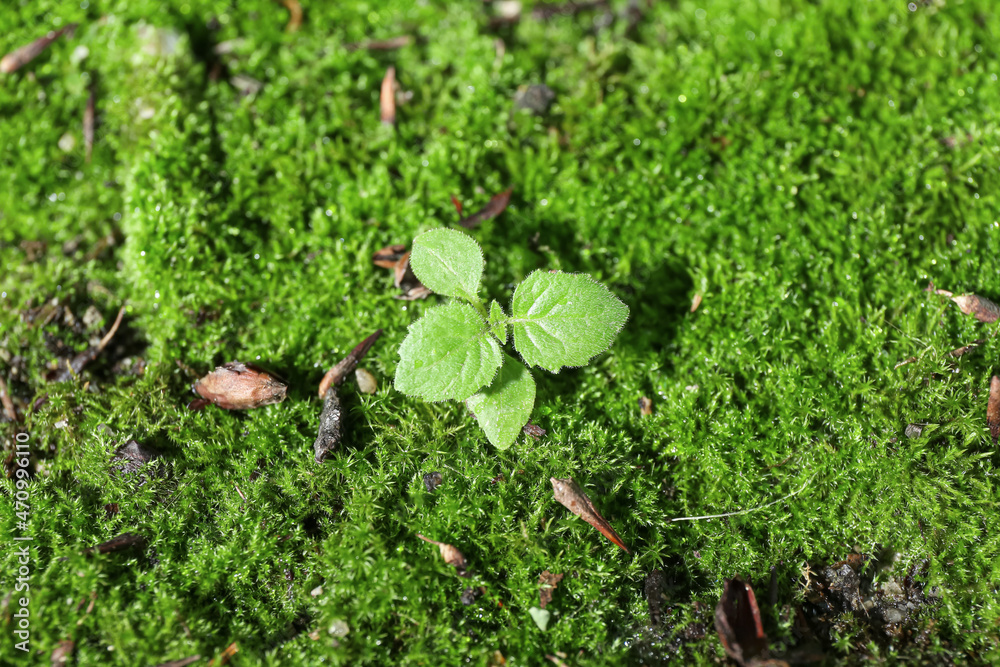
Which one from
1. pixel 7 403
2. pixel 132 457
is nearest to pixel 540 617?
pixel 132 457

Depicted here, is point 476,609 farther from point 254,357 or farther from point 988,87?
point 988,87

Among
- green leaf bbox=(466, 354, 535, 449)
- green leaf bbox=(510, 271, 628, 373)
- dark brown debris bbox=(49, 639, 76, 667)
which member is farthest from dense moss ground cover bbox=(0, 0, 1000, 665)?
green leaf bbox=(510, 271, 628, 373)

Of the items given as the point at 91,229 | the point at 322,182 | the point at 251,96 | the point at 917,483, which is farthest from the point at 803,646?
the point at 91,229

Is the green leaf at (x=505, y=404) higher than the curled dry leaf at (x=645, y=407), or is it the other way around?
the green leaf at (x=505, y=404)

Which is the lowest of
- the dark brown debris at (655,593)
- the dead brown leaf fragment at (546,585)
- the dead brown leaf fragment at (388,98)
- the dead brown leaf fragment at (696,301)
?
the dark brown debris at (655,593)

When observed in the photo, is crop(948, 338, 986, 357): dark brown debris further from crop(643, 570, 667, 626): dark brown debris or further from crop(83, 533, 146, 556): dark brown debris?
crop(83, 533, 146, 556): dark brown debris

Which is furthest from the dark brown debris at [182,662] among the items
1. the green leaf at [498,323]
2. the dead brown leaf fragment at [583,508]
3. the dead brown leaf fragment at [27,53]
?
the dead brown leaf fragment at [27,53]

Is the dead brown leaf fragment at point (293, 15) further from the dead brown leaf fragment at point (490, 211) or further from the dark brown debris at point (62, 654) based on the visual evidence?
the dark brown debris at point (62, 654)
